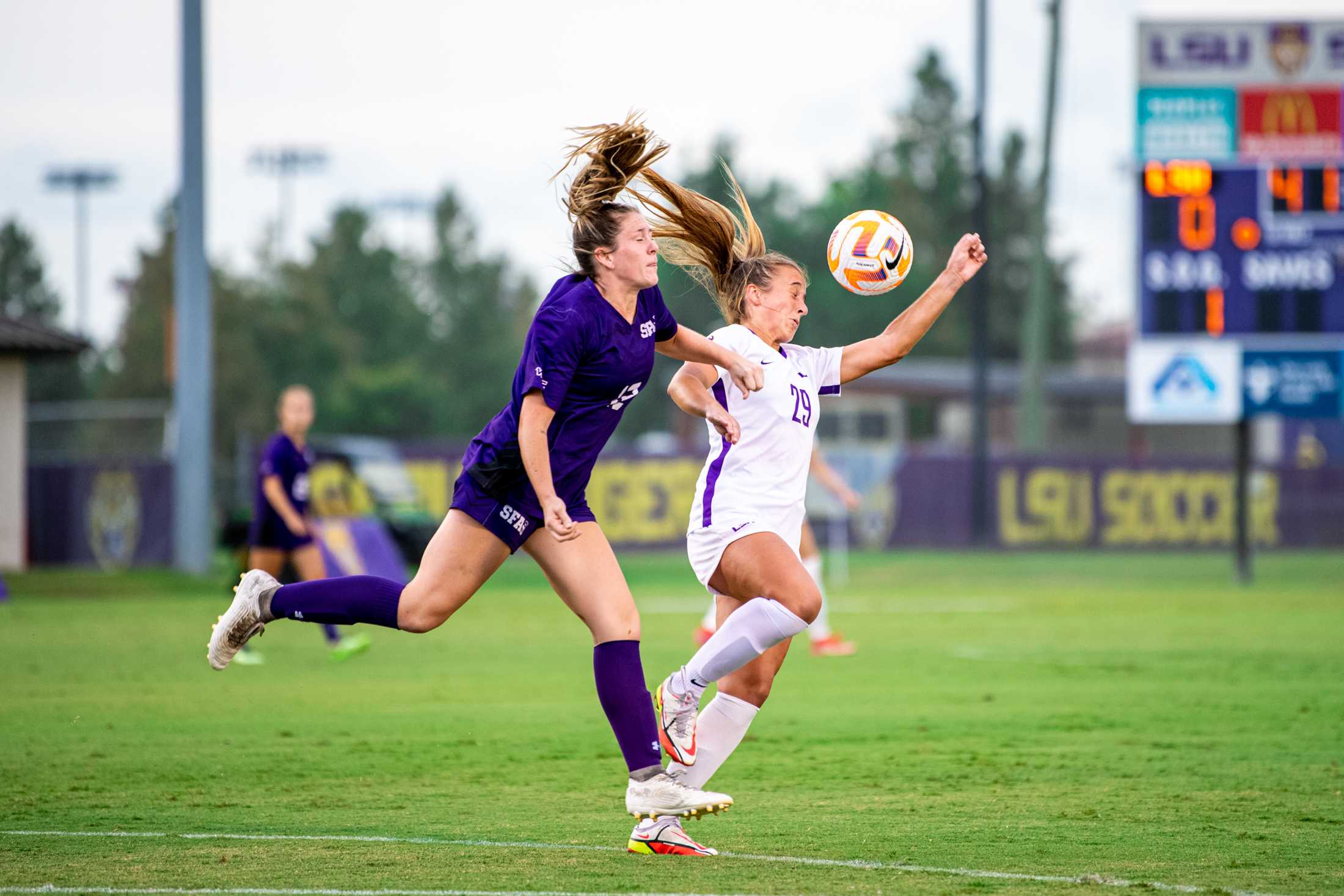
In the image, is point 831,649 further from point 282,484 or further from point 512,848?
point 512,848

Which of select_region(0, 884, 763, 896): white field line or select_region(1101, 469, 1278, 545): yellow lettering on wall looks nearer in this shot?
select_region(0, 884, 763, 896): white field line

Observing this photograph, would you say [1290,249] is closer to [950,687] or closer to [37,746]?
[950,687]

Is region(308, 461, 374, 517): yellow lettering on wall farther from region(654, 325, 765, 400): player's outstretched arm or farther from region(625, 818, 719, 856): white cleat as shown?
region(625, 818, 719, 856): white cleat

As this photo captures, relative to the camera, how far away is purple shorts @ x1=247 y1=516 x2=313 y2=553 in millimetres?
13688

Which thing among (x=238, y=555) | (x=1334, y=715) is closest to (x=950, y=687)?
(x=1334, y=715)

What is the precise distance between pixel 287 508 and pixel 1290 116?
15252mm

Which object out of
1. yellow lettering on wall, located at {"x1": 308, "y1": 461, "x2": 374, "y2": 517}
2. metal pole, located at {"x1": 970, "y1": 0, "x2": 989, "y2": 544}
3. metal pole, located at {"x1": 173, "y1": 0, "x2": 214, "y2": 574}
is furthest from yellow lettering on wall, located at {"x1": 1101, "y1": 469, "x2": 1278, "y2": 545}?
metal pole, located at {"x1": 173, "y1": 0, "x2": 214, "y2": 574}

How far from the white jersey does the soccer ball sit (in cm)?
84

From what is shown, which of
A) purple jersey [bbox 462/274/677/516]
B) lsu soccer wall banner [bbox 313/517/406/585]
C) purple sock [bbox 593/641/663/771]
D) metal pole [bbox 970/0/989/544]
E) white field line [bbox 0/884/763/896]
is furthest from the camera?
metal pole [bbox 970/0/989/544]

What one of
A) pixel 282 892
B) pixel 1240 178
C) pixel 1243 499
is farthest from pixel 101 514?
pixel 282 892

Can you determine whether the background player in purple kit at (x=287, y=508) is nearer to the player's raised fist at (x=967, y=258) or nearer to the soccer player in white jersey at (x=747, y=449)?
Answer: the soccer player in white jersey at (x=747, y=449)

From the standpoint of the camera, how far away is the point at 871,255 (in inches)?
296

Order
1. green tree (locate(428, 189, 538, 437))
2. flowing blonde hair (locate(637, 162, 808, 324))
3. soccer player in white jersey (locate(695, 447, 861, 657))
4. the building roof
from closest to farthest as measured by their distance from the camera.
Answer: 1. flowing blonde hair (locate(637, 162, 808, 324))
2. soccer player in white jersey (locate(695, 447, 861, 657))
3. the building roof
4. green tree (locate(428, 189, 538, 437))

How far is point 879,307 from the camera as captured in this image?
250 feet
